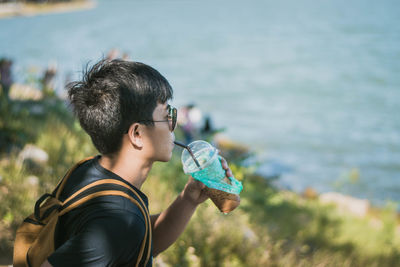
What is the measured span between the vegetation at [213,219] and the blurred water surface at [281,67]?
1.01 metres

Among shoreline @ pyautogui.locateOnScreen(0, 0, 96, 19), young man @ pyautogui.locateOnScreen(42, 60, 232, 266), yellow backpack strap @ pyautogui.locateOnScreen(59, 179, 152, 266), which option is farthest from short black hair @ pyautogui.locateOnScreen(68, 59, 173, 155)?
shoreline @ pyautogui.locateOnScreen(0, 0, 96, 19)

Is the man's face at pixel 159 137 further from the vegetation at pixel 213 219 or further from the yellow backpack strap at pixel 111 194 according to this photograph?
the vegetation at pixel 213 219

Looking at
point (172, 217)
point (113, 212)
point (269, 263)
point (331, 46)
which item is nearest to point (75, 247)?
point (113, 212)

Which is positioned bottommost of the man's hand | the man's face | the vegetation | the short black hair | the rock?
the rock

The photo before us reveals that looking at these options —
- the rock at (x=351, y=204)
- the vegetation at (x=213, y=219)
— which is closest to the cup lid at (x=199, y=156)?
the vegetation at (x=213, y=219)

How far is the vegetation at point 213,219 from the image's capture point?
378 cm

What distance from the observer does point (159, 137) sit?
6.09 ft

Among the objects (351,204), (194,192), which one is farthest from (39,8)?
(194,192)

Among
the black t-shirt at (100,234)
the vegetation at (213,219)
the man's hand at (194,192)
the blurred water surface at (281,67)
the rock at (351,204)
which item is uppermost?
the black t-shirt at (100,234)

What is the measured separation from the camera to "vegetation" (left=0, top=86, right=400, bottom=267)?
3.78 meters

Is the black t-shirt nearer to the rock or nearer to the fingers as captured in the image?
the fingers

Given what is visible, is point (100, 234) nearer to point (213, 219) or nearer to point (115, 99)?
point (115, 99)

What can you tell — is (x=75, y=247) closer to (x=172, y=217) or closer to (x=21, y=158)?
(x=172, y=217)

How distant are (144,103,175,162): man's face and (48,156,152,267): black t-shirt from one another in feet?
0.95
